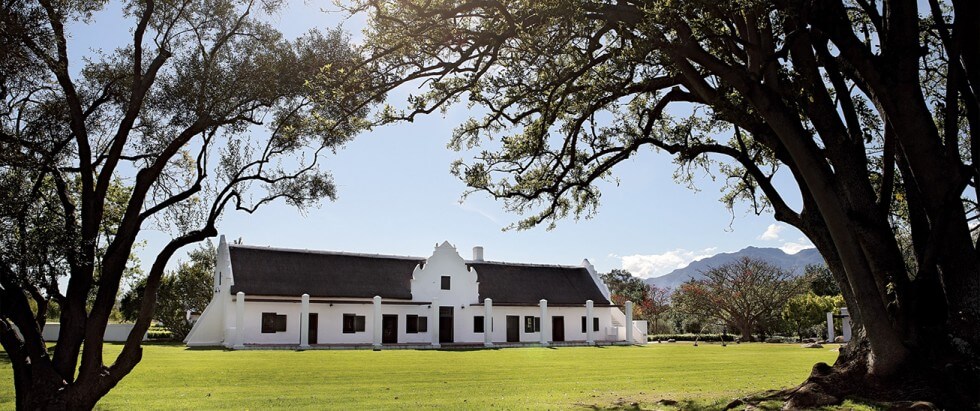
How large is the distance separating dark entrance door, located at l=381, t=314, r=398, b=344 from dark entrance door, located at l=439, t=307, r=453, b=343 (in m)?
2.64

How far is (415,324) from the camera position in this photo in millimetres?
37219

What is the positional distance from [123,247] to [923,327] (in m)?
10.1

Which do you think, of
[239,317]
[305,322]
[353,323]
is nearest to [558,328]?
[353,323]

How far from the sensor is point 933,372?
830cm

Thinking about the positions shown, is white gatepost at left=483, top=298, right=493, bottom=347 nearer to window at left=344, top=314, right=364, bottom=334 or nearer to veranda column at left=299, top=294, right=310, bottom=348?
window at left=344, top=314, right=364, bottom=334

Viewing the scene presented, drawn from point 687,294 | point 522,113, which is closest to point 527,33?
point 522,113

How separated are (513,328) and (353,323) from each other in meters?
9.57

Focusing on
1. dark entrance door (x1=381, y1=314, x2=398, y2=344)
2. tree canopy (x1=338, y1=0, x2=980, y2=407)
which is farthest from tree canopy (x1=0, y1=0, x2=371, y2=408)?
dark entrance door (x1=381, y1=314, x2=398, y2=344)

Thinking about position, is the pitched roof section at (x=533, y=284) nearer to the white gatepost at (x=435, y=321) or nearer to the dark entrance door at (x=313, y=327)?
the white gatepost at (x=435, y=321)

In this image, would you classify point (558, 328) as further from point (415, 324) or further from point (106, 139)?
point (106, 139)

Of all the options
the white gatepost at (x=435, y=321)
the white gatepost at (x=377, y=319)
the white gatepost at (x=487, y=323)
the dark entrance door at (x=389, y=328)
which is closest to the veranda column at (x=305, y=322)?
the white gatepost at (x=377, y=319)

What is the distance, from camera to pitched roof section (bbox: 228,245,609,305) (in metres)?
34.1

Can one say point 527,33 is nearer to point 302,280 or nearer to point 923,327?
point 923,327

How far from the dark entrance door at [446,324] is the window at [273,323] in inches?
340
